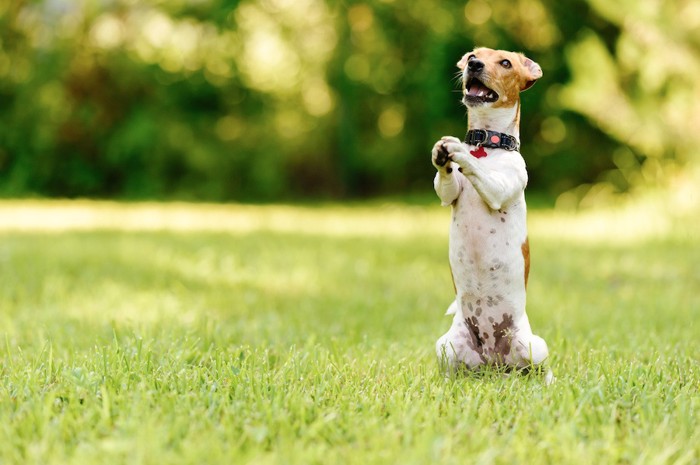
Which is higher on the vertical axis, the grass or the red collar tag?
the red collar tag

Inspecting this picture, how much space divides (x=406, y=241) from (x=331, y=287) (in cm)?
248

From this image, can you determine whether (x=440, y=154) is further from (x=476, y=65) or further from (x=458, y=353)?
(x=458, y=353)

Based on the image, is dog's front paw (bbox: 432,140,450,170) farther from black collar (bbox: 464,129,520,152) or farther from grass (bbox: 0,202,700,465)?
grass (bbox: 0,202,700,465)

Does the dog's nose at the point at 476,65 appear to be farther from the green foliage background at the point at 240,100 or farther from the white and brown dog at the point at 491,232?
the green foliage background at the point at 240,100

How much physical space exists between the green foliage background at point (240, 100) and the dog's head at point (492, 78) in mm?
10568

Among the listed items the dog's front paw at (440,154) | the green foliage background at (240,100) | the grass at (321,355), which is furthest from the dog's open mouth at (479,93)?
the green foliage background at (240,100)

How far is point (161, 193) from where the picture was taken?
588 inches

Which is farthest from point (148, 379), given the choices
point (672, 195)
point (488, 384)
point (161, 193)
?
point (161, 193)

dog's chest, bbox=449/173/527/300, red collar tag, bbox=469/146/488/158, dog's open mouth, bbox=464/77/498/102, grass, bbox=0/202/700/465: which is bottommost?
grass, bbox=0/202/700/465

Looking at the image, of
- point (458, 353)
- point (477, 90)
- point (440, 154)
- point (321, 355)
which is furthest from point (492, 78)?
point (321, 355)

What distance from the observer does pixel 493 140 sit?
2648 mm

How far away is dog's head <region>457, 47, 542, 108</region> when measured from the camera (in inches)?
102

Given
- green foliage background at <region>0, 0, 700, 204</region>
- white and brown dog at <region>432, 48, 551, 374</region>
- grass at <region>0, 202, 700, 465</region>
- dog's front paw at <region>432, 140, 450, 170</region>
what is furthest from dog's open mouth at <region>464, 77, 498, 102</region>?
green foliage background at <region>0, 0, 700, 204</region>

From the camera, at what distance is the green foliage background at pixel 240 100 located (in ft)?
46.1
